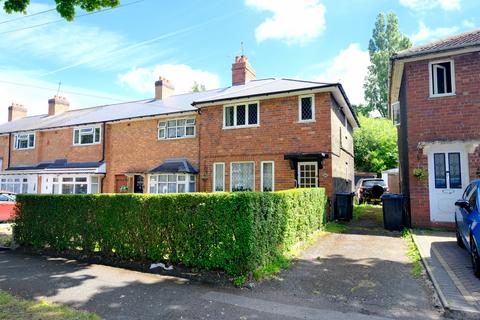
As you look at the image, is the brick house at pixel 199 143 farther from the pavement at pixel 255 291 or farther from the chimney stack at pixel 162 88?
the pavement at pixel 255 291

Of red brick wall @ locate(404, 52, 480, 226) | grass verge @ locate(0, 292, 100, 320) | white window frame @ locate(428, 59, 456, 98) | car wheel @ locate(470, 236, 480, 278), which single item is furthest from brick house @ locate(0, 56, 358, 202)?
grass verge @ locate(0, 292, 100, 320)

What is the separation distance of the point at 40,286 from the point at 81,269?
3.82 ft

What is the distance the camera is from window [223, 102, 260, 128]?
15164 millimetres

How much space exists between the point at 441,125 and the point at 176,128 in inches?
499

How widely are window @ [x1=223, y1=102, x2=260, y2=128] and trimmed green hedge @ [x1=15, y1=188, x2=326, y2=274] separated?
646cm

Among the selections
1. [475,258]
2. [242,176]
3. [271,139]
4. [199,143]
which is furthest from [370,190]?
[475,258]

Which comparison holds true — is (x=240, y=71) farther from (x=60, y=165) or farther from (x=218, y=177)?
(x=60, y=165)

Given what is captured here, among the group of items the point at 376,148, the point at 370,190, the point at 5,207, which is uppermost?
the point at 376,148

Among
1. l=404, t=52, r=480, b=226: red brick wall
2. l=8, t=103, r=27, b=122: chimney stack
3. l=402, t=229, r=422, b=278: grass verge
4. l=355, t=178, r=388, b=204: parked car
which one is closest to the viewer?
l=402, t=229, r=422, b=278: grass verge

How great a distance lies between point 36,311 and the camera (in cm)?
472

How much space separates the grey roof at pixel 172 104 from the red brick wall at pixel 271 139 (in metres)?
0.64

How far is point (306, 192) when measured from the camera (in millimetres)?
9547

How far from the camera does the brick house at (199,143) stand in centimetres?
1387

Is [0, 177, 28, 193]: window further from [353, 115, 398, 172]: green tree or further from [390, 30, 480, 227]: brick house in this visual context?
[353, 115, 398, 172]: green tree
